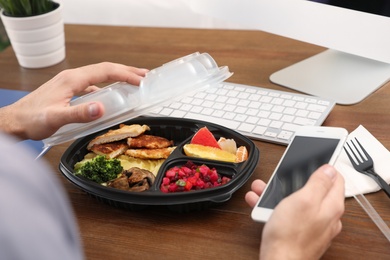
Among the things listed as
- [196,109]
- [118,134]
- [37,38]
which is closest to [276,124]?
[196,109]

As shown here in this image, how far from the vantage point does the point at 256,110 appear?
1.14 m

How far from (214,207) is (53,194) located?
513 mm

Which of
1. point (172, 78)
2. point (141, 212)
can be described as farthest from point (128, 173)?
point (172, 78)

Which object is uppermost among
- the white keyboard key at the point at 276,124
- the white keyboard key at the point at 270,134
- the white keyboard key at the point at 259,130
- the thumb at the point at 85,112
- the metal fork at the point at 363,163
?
the thumb at the point at 85,112

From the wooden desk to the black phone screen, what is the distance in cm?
7

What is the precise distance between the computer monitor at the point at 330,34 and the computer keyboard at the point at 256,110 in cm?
8

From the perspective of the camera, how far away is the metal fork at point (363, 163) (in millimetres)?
894

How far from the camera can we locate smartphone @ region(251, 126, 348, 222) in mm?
807

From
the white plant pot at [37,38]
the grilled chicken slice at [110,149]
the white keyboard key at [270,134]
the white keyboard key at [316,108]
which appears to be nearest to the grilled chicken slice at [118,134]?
the grilled chicken slice at [110,149]

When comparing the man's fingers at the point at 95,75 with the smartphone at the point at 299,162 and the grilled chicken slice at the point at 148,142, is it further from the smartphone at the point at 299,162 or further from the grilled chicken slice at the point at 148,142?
the smartphone at the point at 299,162

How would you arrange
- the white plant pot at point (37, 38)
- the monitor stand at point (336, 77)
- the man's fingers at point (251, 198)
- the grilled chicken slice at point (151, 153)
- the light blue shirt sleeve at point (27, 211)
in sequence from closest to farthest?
the light blue shirt sleeve at point (27, 211) < the man's fingers at point (251, 198) < the grilled chicken slice at point (151, 153) < the monitor stand at point (336, 77) < the white plant pot at point (37, 38)

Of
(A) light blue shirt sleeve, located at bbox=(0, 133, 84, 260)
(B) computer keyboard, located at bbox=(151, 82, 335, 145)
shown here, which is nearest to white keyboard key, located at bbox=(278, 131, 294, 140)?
(B) computer keyboard, located at bbox=(151, 82, 335, 145)

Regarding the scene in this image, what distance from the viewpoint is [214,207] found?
91 centimetres

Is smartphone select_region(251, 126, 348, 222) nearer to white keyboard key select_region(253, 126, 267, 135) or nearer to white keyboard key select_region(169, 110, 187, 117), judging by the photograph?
white keyboard key select_region(253, 126, 267, 135)
